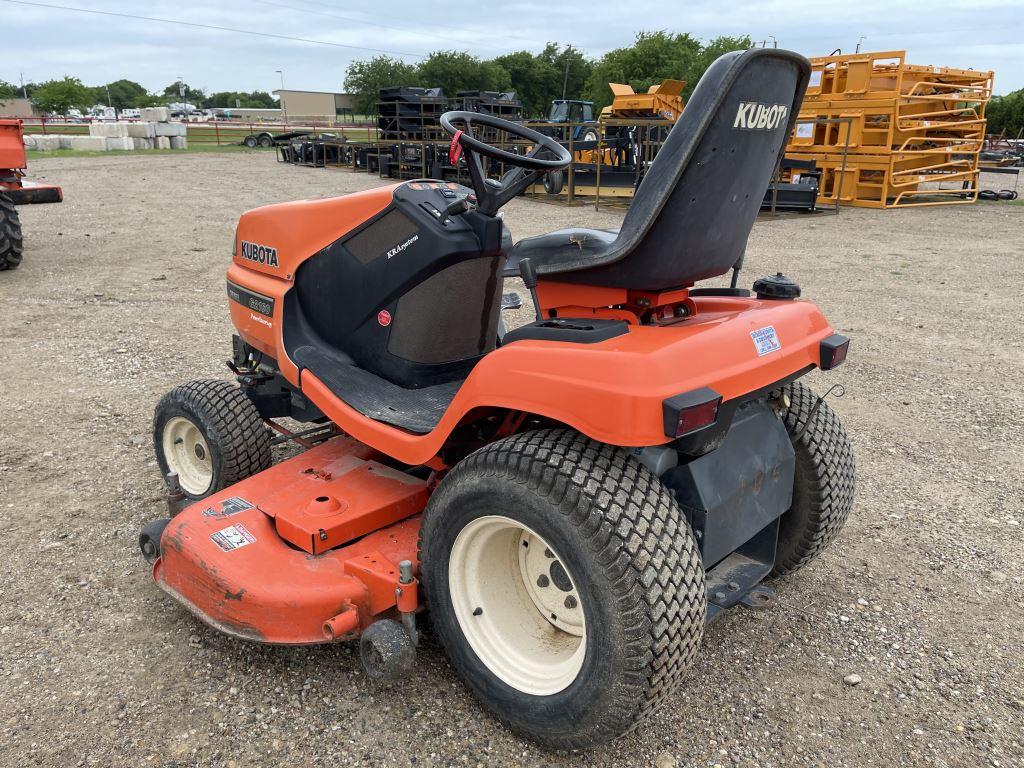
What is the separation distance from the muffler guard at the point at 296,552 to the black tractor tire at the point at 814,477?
1.26 m

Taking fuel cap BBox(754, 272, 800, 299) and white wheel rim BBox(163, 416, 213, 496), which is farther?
white wheel rim BBox(163, 416, 213, 496)

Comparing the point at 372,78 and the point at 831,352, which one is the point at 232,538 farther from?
the point at 372,78

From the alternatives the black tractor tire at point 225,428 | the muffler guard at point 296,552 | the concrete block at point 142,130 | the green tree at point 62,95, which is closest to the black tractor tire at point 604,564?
the muffler guard at point 296,552

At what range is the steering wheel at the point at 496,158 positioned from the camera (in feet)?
7.88

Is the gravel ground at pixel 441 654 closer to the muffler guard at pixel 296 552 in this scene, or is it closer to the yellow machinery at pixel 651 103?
the muffler guard at pixel 296 552

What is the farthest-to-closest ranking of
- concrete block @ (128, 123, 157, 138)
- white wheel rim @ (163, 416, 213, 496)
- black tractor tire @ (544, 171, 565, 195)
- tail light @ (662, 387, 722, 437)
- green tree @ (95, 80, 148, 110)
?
1. green tree @ (95, 80, 148, 110)
2. concrete block @ (128, 123, 157, 138)
3. white wheel rim @ (163, 416, 213, 496)
4. black tractor tire @ (544, 171, 565, 195)
5. tail light @ (662, 387, 722, 437)

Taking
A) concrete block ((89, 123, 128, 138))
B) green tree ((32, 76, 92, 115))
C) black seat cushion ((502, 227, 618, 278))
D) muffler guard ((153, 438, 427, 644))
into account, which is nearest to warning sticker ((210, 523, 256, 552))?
muffler guard ((153, 438, 427, 644))

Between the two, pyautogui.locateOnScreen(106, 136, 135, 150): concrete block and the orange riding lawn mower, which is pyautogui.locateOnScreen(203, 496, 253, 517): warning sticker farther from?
pyautogui.locateOnScreen(106, 136, 135, 150): concrete block

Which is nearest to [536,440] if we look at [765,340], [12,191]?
[765,340]

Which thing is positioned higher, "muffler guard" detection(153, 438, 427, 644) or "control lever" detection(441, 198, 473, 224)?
"control lever" detection(441, 198, 473, 224)

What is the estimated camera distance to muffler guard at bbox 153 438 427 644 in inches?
89.1

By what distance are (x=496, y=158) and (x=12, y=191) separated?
759 cm

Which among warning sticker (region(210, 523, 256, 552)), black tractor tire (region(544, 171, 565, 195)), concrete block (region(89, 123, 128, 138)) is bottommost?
warning sticker (region(210, 523, 256, 552))

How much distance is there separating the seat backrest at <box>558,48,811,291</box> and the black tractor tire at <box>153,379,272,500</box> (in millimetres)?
1645
